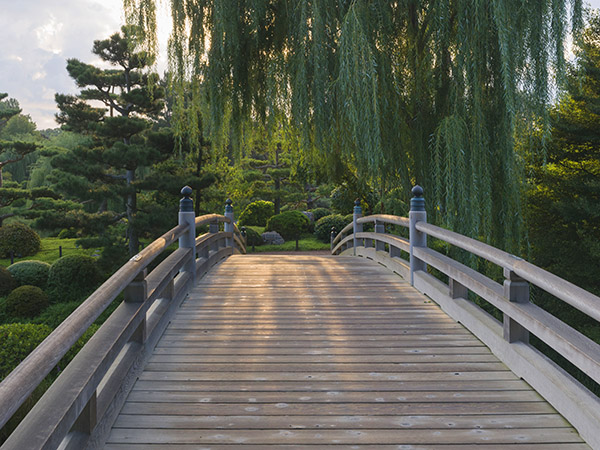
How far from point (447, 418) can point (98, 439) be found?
69.3 inches

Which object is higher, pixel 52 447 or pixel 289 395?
pixel 52 447

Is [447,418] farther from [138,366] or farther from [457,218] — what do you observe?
[457,218]

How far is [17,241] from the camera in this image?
20.1 m

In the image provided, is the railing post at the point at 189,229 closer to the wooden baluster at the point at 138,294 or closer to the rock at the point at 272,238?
the wooden baluster at the point at 138,294

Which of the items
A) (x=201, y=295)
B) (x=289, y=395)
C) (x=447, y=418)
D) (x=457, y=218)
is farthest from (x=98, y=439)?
(x=457, y=218)

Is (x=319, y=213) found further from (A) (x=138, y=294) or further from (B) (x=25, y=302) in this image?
(A) (x=138, y=294)

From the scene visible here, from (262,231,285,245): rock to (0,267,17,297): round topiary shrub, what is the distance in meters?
9.90

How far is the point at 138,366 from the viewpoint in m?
3.03

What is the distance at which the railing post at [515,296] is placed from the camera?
296 cm

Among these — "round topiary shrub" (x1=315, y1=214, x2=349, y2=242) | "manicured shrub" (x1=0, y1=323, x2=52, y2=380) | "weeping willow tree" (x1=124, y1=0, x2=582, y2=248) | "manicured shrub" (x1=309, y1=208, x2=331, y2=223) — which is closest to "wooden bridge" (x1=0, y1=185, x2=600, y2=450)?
"weeping willow tree" (x1=124, y1=0, x2=582, y2=248)

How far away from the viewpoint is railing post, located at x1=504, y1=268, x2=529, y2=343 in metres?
2.96

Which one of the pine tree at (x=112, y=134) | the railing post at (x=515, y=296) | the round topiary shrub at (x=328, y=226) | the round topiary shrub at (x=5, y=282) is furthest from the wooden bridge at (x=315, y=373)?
the round topiary shrub at (x=328, y=226)

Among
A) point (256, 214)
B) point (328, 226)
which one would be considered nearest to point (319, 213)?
point (256, 214)

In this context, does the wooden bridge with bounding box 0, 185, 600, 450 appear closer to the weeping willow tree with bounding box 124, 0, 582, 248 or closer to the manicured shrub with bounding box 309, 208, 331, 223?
the weeping willow tree with bounding box 124, 0, 582, 248
